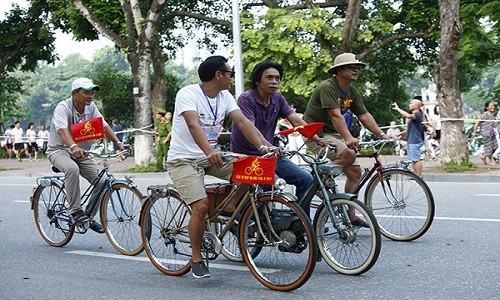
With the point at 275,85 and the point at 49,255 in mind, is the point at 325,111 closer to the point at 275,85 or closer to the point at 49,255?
the point at 275,85

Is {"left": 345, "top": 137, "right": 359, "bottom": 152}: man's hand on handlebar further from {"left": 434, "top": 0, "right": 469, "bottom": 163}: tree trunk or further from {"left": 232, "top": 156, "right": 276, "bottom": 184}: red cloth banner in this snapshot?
{"left": 434, "top": 0, "right": 469, "bottom": 163}: tree trunk

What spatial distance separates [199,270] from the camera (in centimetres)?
695

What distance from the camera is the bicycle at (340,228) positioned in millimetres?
6910

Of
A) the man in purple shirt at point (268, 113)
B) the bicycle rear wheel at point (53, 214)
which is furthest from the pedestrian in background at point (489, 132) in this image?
the man in purple shirt at point (268, 113)

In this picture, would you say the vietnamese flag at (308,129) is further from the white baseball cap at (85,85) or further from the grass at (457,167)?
the grass at (457,167)

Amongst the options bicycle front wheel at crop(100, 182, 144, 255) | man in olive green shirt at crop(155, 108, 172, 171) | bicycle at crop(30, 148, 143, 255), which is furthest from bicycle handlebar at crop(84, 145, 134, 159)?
man in olive green shirt at crop(155, 108, 172, 171)

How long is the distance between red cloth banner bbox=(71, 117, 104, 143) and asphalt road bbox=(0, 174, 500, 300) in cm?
112

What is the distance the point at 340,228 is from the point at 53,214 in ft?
12.0

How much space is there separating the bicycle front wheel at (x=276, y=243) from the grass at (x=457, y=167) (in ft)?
39.5

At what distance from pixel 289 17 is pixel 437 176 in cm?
892

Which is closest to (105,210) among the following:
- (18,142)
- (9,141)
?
(18,142)

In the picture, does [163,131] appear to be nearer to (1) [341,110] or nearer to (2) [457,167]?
(2) [457,167]

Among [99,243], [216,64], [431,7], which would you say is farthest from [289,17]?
[216,64]

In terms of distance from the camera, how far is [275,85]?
298 inches
